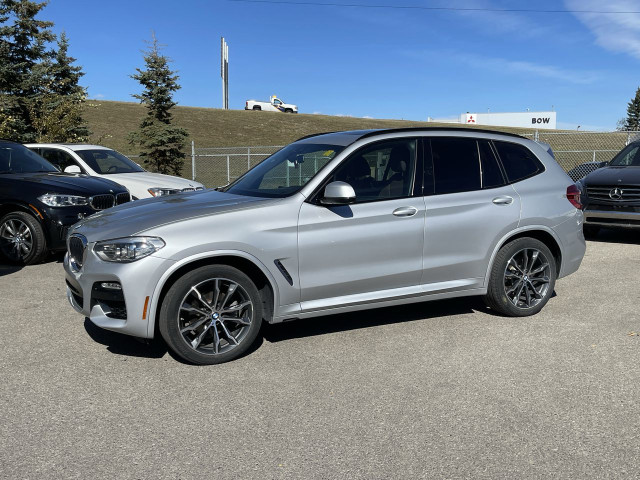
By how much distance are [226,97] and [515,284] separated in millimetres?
81243

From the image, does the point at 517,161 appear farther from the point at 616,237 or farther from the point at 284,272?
the point at 616,237

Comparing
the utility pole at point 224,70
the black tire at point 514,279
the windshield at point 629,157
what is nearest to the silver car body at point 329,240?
the black tire at point 514,279

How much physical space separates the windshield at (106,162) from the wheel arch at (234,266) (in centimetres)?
736

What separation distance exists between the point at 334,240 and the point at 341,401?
139 centimetres

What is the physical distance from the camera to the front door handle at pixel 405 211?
5078mm

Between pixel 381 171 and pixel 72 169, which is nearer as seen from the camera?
pixel 381 171

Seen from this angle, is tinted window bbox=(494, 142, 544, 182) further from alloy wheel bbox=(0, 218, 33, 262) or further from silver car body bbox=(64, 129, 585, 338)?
alloy wheel bbox=(0, 218, 33, 262)

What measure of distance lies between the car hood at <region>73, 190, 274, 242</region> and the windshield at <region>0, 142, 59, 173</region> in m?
4.83

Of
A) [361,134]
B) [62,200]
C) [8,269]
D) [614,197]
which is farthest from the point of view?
[614,197]

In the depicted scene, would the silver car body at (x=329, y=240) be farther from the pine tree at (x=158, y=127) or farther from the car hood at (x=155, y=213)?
the pine tree at (x=158, y=127)

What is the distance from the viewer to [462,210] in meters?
5.40

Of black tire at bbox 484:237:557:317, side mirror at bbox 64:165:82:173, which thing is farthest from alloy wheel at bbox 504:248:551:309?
side mirror at bbox 64:165:82:173

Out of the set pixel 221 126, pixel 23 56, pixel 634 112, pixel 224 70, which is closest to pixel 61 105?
pixel 23 56

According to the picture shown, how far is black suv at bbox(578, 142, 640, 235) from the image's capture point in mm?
9836
